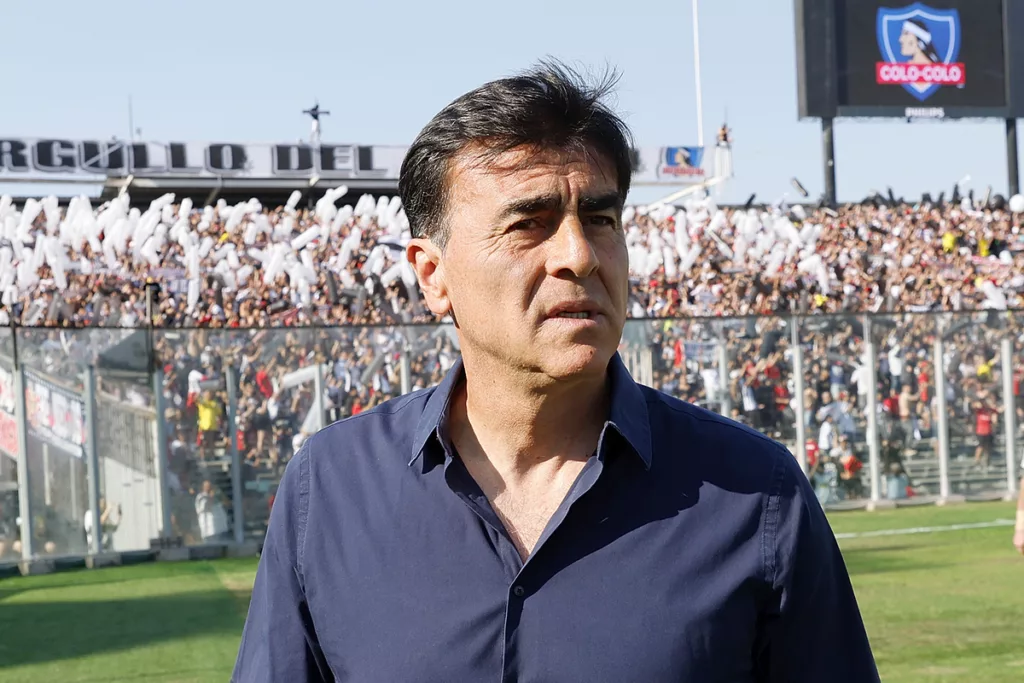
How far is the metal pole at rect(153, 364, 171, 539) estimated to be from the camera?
1480 centimetres

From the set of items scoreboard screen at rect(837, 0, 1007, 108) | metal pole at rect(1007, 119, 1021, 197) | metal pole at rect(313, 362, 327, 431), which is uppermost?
scoreboard screen at rect(837, 0, 1007, 108)

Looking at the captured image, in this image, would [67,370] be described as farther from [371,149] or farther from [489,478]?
[371,149]

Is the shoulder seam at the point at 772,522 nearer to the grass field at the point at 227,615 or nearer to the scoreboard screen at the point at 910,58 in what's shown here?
the grass field at the point at 227,615

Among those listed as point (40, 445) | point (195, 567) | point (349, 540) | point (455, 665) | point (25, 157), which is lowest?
point (195, 567)

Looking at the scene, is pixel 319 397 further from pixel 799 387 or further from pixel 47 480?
pixel 799 387

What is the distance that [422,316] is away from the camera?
21.3m

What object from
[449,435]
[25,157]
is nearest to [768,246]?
[25,157]

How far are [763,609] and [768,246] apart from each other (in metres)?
28.1

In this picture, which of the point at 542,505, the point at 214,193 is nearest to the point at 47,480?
the point at 542,505

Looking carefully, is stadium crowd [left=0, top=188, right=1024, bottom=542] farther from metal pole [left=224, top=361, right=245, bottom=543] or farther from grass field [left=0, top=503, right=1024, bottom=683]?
grass field [left=0, top=503, right=1024, bottom=683]

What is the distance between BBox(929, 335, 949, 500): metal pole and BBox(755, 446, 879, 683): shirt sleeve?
638 inches

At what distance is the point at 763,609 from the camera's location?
7.20ft

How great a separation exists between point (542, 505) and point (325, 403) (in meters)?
13.4

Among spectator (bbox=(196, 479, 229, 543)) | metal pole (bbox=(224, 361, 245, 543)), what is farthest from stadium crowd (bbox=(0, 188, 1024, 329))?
spectator (bbox=(196, 479, 229, 543))
